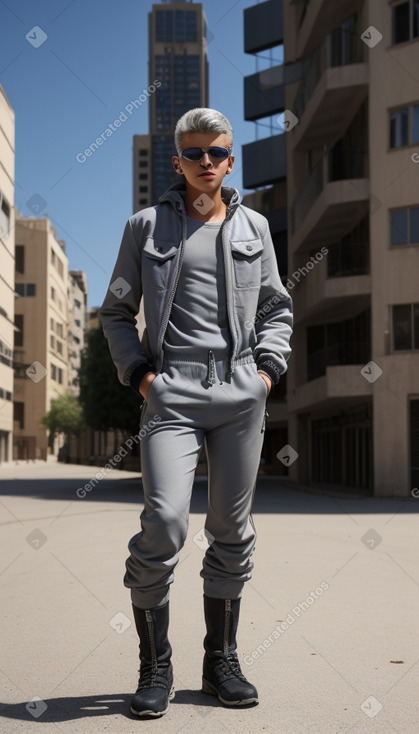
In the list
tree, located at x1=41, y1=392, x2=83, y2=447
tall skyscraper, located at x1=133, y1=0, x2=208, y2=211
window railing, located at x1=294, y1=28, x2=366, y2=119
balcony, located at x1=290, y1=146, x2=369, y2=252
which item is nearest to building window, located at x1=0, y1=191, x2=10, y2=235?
tree, located at x1=41, y1=392, x2=83, y2=447

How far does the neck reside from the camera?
3.99m

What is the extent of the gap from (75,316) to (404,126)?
99645 millimetres

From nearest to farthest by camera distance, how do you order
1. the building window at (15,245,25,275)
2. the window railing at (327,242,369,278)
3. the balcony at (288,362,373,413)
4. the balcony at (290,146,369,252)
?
the balcony at (288,362,373,413)
the balcony at (290,146,369,252)
the window railing at (327,242,369,278)
the building window at (15,245,25,275)

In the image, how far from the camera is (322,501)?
22.1 m

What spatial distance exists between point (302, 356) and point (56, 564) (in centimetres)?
2636

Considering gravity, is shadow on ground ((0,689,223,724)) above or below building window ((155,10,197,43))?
below

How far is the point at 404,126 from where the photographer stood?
25.6 meters

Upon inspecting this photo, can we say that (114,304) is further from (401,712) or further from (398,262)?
(398,262)

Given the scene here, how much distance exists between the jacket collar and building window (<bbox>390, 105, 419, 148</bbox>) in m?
22.4

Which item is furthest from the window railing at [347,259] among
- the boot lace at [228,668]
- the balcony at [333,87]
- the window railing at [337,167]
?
the boot lace at [228,668]

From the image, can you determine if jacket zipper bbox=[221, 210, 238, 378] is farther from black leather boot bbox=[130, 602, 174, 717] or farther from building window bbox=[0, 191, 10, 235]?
building window bbox=[0, 191, 10, 235]

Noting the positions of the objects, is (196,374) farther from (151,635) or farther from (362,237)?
(362,237)

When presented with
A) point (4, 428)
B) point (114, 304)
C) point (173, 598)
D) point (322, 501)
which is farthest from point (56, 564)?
point (4, 428)

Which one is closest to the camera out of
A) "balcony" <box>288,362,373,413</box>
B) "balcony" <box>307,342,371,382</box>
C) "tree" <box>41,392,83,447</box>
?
"balcony" <box>288,362,373,413</box>
